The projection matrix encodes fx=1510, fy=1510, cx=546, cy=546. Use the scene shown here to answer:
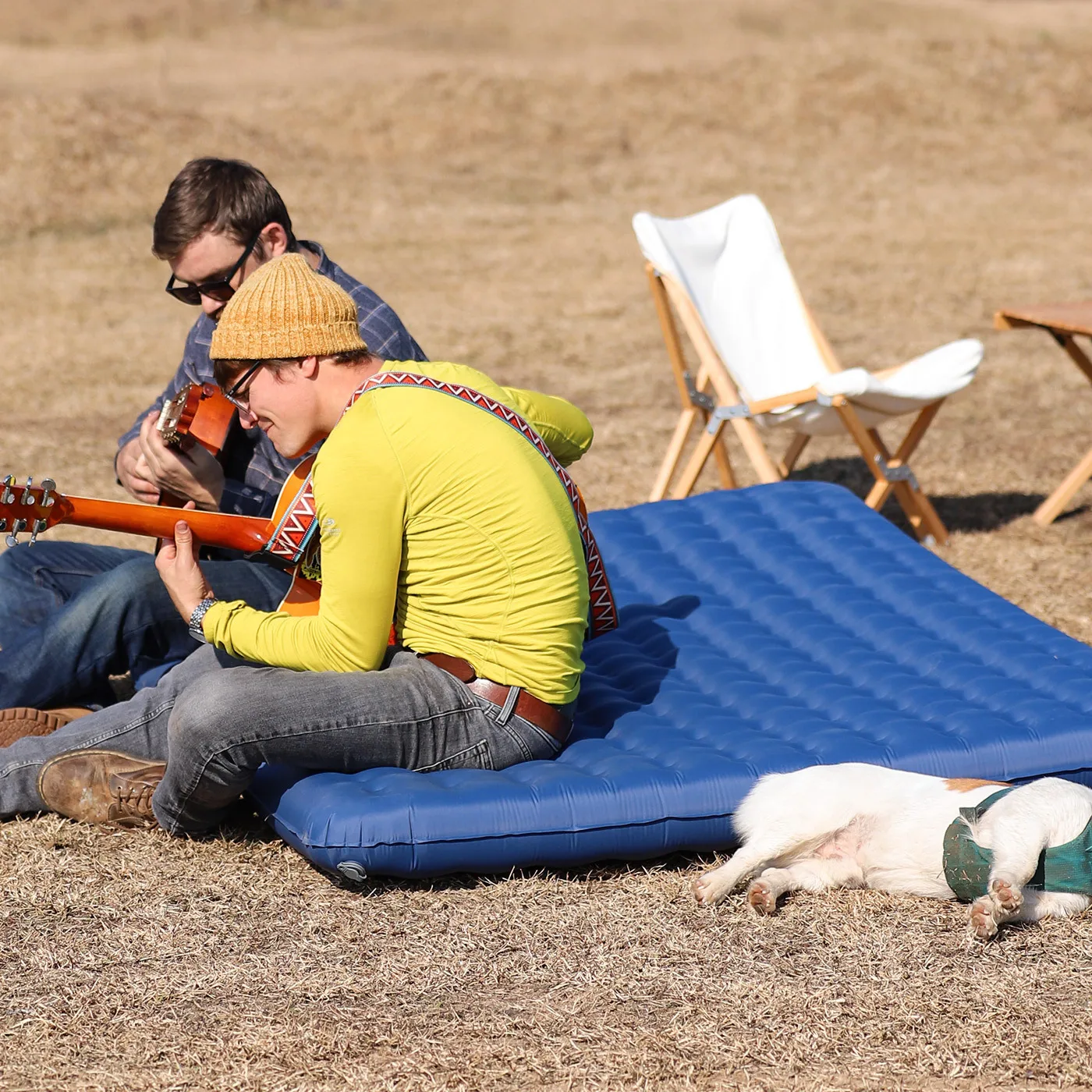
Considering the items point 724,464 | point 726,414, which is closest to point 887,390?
point 726,414

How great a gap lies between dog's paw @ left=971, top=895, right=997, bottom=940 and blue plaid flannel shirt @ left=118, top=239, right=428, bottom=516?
2.04 meters

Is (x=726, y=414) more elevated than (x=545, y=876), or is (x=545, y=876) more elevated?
(x=726, y=414)

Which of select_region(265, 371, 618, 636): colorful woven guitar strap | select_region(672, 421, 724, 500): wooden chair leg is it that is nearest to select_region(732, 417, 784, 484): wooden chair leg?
select_region(672, 421, 724, 500): wooden chair leg

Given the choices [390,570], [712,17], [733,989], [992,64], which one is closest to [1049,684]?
[733,989]

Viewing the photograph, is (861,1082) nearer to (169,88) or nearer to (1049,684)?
(1049,684)

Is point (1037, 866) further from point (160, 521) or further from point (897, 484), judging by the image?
point (897, 484)

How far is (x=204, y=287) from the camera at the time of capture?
13.1 feet

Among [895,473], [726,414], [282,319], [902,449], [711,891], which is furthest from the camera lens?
[902,449]

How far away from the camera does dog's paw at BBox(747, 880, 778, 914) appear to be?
10.5 ft

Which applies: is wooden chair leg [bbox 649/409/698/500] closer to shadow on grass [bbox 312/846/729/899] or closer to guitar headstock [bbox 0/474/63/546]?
shadow on grass [bbox 312/846/729/899]

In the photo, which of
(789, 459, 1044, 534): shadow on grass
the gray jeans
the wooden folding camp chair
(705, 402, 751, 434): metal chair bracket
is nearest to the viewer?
the gray jeans

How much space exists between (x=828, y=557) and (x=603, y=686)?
116cm

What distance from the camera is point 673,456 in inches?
254

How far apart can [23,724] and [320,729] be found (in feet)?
3.37
